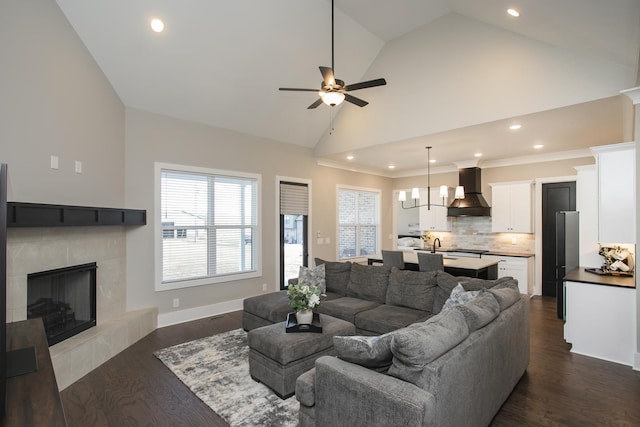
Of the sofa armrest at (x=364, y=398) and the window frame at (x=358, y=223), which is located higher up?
the window frame at (x=358, y=223)

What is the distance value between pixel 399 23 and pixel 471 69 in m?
1.30

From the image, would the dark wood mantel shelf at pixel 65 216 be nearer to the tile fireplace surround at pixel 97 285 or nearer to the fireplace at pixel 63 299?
the tile fireplace surround at pixel 97 285

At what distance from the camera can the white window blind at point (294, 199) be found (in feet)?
21.0

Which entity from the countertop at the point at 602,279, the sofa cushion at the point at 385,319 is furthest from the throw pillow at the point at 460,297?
the countertop at the point at 602,279

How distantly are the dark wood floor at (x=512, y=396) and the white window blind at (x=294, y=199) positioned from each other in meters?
Result: 3.38

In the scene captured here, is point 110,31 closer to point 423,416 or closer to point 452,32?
point 452,32

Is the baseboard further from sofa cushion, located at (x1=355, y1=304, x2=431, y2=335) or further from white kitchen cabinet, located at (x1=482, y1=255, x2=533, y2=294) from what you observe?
white kitchen cabinet, located at (x1=482, y1=255, x2=533, y2=294)

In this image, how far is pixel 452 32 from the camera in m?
4.52

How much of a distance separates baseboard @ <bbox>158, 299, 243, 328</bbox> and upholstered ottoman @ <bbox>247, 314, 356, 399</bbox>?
7.66 feet

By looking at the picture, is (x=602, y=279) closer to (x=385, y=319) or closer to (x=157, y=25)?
(x=385, y=319)

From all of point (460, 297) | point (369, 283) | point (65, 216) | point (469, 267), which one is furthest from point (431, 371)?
point (469, 267)

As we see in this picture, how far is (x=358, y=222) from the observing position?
8.23 m

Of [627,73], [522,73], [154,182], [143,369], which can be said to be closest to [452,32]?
[522,73]

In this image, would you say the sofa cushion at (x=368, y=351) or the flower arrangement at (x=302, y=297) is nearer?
the sofa cushion at (x=368, y=351)
